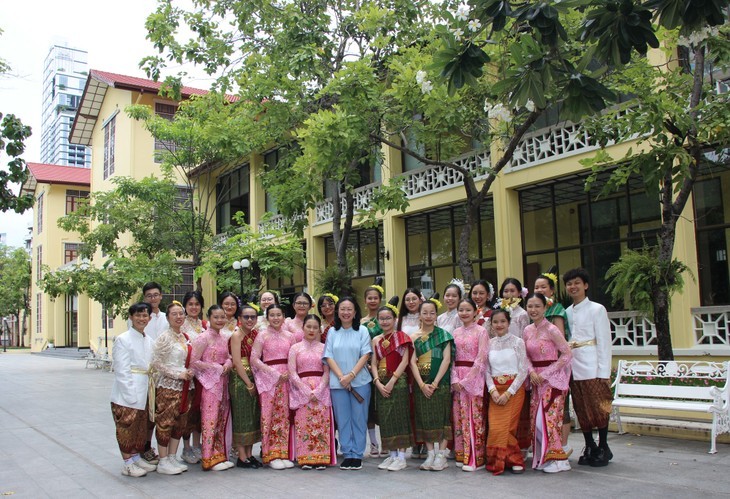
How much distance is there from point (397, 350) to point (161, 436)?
257 centimetres

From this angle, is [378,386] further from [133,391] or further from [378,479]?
[133,391]

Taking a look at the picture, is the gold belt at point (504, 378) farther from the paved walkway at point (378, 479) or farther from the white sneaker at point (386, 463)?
the white sneaker at point (386, 463)

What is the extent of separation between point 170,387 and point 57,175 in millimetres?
40326

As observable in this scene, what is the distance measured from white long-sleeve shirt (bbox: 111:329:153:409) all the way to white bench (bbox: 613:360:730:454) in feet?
18.5

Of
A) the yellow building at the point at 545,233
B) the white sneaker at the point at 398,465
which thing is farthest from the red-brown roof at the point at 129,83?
the white sneaker at the point at 398,465

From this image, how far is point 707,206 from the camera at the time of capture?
11336 mm

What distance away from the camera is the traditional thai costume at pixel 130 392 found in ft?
21.2

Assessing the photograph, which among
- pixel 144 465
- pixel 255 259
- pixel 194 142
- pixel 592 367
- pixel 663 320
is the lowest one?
pixel 144 465

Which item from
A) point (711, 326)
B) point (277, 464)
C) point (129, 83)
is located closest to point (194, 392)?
point (277, 464)

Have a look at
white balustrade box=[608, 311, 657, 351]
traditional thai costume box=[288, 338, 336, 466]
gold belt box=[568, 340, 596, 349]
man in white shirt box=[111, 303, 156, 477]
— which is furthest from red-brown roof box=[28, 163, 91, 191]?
gold belt box=[568, 340, 596, 349]

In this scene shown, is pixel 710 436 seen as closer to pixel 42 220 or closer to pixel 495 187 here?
pixel 495 187

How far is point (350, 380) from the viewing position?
6.79 metres

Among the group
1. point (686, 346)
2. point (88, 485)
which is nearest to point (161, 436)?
point (88, 485)

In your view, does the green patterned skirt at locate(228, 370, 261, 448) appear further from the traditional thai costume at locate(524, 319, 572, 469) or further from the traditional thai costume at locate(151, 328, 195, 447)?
the traditional thai costume at locate(524, 319, 572, 469)
